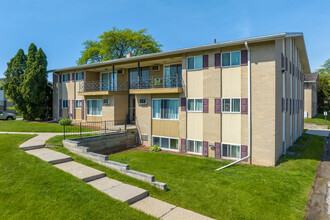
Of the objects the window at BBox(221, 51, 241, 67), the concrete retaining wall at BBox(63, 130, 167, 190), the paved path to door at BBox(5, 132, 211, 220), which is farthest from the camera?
the window at BBox(221, 51, 241, 67)

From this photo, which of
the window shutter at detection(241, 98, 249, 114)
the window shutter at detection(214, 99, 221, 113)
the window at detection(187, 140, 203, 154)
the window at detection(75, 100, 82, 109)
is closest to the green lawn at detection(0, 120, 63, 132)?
the window at detection(75, 100, 82, 109)

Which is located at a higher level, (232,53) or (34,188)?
(232,53)

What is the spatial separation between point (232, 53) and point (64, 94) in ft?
61.7

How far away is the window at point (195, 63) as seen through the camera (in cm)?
1330

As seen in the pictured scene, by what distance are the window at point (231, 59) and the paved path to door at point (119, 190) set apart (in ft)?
29.6

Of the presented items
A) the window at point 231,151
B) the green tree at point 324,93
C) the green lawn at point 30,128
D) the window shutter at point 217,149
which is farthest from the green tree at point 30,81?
the green tree at point 324,93

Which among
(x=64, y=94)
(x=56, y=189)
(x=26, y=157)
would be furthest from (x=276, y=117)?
(x=64, y=94)

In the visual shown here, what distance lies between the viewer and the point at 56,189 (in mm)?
6312

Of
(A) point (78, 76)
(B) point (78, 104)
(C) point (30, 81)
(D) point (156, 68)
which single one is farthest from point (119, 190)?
(C) point (30, 81)

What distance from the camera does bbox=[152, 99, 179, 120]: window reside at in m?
14.6

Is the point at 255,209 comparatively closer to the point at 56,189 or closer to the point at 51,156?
the point at 56,189

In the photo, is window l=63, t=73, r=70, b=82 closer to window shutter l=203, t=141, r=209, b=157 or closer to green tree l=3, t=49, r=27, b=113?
green tree l=3, t=49, r=27, b=113

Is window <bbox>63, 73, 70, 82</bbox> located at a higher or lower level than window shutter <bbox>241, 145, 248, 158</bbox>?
higher

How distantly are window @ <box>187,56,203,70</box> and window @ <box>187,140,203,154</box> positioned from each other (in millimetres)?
5021
